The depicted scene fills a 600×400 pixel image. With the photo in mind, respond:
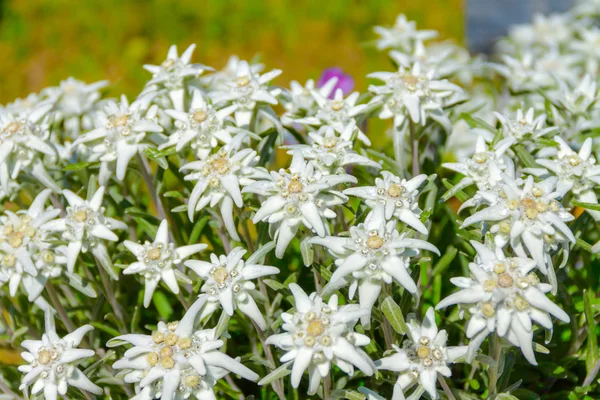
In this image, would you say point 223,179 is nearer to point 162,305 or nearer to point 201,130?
point 201,130

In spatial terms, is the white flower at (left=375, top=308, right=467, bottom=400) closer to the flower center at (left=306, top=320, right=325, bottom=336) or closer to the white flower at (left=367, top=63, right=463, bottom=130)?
the flower center at (left=306, top=320, right=325, bottom=336)

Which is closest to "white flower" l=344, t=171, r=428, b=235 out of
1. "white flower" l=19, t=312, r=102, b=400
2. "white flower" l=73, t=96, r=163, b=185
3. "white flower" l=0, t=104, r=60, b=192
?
"white flower" l=73, t=96, r=163, b=185

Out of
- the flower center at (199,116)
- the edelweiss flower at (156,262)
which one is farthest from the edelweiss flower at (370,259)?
the flower center at (199,116)

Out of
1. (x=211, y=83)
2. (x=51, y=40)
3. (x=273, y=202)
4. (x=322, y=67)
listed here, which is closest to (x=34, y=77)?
(x=51, y=40)

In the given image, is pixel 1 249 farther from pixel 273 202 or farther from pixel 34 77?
pixel 34 77

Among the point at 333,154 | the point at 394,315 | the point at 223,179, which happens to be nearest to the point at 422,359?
the point at 394,315

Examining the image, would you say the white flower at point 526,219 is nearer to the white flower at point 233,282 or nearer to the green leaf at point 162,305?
the white flower at point 233,282
